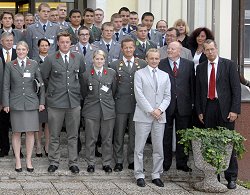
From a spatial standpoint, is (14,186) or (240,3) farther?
(240,3)

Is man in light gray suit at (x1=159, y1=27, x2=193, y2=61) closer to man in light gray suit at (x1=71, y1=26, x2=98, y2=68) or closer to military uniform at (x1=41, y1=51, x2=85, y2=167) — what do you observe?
man in light gray suit at (x1=71, y1=26, x2=98, y2=68)

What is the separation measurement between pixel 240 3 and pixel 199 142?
2.44 metres

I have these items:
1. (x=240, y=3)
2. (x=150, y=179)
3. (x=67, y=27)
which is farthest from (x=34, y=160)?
(x=240, y=3)

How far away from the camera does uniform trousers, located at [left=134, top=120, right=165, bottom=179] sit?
9.38m

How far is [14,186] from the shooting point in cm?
911

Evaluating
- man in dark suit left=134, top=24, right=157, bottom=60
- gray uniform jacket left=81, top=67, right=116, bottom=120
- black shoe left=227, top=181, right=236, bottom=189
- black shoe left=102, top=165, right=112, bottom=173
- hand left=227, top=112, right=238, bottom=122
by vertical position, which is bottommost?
black shoe left=227, top=181, right=236, bottom=189

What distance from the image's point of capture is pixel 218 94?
9430 millimetres

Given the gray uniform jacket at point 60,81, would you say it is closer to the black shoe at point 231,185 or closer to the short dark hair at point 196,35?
the short dark hair at point 196,35

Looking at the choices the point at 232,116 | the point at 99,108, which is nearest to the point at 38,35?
the point at 99,108

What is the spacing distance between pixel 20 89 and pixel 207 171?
2739 mm

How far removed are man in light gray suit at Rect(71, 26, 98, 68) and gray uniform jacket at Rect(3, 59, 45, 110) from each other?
1.04 metres

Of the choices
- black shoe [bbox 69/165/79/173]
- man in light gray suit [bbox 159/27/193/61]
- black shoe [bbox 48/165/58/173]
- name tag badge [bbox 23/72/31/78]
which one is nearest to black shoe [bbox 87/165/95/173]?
black shoe [bbox 69/165/79/173]

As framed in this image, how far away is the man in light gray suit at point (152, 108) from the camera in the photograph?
936cm

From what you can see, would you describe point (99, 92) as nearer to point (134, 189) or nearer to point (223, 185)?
point (134, 189)
